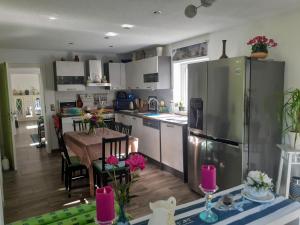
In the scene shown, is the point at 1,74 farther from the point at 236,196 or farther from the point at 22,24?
the point at 236,196

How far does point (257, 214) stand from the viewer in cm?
141

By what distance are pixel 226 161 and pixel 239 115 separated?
22.9 inches

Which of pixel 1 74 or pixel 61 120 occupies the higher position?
pixel 1 74

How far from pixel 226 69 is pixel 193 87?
0.60 metres

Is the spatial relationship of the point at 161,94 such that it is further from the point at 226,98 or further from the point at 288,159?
the point at 288,159

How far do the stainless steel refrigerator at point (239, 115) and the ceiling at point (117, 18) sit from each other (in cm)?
59

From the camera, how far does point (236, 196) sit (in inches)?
64.4

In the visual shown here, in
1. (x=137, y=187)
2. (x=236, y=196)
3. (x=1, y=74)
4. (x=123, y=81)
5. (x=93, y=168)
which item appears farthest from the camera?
(x=123, y=81)

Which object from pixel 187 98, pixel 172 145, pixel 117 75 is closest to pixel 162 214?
pixel 187 98

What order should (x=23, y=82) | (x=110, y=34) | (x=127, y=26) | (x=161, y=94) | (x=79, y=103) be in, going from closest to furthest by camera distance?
1. (x=127, y=26)
2. (x=110, y=34)
3. (x=161, y=94)
4. (x=79, y=103)
5. (x=23, y=82)

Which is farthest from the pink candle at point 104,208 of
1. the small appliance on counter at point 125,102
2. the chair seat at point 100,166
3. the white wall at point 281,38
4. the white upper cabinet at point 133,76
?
the small appliance on counter at point 125,102

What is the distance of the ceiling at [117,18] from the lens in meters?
2.40

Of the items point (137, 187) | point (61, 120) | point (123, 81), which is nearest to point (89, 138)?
point (137, 187)

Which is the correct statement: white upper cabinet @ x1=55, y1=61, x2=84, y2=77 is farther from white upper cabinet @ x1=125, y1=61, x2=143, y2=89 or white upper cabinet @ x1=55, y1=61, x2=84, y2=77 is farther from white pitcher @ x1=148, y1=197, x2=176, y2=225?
white pitcher @ x1=148, y1=197, x2=176, y2=225
